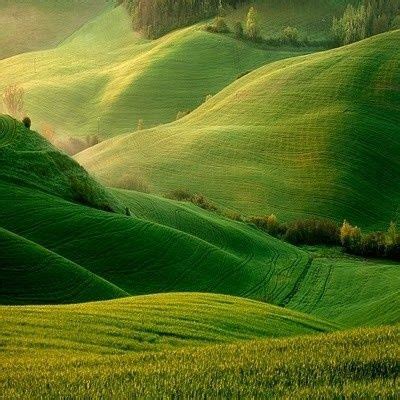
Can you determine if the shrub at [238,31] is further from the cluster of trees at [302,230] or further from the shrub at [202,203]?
the cluster of trees at [302,230]

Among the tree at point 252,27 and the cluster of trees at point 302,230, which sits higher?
the tree at point 252,27

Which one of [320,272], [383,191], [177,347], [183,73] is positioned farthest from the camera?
[183,73]

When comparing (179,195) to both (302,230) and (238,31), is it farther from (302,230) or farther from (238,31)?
(238,31)

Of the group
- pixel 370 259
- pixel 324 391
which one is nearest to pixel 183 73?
pixel 370 259

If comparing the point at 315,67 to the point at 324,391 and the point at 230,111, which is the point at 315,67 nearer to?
the point at 230,111

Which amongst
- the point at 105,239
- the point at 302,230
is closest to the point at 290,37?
the point at 302,230

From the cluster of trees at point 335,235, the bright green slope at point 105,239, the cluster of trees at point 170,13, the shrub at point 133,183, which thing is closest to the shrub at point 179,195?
the shrub at point 133,183

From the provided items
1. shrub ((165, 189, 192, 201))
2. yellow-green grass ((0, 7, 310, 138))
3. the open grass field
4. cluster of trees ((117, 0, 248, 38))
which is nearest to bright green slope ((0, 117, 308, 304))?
shrub ((165, 189, 192, 201))
